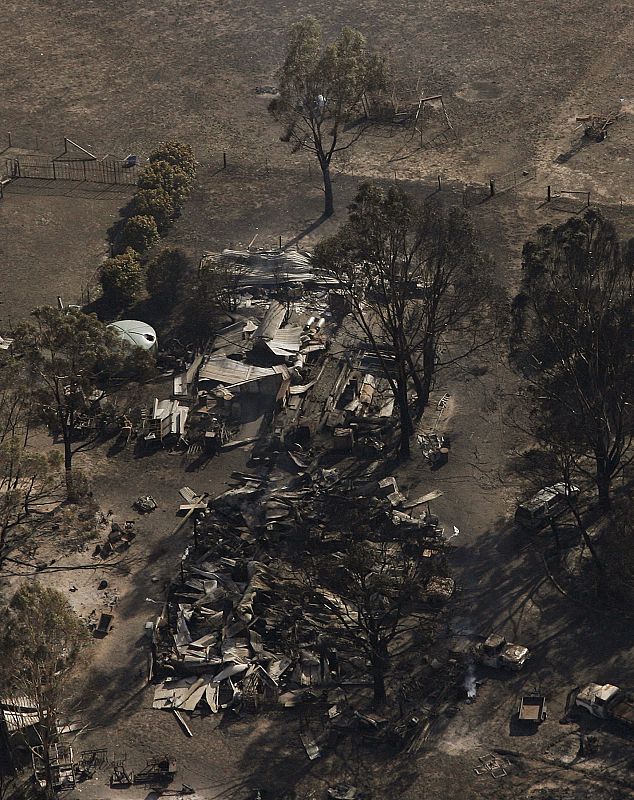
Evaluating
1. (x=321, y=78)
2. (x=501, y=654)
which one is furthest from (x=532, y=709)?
(x=321, y=78)

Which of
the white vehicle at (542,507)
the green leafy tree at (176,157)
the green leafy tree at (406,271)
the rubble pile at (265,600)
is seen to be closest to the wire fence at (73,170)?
the green leafy tree at (176,157)

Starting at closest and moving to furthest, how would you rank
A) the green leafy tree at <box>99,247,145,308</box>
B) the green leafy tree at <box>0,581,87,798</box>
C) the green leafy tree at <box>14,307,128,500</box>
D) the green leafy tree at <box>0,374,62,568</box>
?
the green leafy tree at <box>0,581,87,798</box>, the green leafy tree at <box>0,374,62,568</box>, the green leafy tree at <box>14,307,128,500</box>, the green leafy tree at <box>99,247,145,308</box>

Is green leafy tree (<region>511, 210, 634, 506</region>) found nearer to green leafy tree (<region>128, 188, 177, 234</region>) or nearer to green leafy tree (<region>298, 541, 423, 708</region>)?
green leafy tree (<region>298, 541, 423, 708</region>)

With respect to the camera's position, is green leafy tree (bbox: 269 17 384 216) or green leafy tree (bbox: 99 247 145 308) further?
green leafy tree (bbox: 269 17 384 216)

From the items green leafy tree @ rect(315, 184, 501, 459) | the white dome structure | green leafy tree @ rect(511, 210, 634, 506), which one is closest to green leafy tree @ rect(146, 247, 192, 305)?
the white dome structure

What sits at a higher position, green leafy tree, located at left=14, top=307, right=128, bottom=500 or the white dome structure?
green leafy tree, located at left=14, top=307, right=128, bottom=500

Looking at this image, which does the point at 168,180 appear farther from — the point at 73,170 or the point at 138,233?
the point at 73,170
